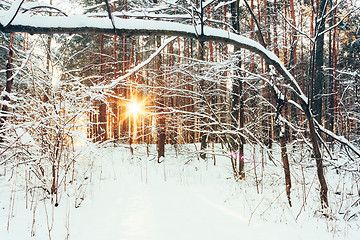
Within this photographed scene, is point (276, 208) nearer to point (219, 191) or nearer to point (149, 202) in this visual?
point (219, 191)

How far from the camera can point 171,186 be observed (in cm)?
454

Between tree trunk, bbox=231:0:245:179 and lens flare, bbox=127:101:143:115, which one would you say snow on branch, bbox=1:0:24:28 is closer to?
lens flare, bbox=127:101:143:115

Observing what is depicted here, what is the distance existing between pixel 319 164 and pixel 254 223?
1117 mm

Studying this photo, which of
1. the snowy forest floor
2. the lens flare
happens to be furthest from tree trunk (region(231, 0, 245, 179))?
the lens flare

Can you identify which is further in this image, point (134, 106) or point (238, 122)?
point (238, 122)

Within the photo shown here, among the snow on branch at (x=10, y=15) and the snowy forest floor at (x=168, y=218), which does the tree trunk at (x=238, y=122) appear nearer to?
the snowy forest floor at (x=168, y=218)

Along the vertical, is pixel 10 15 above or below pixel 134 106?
above

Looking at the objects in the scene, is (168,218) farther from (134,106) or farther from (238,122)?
(238,122)

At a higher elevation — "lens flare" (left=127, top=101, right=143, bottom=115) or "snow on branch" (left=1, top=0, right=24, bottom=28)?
"snow on branch" (left=1, top=0, right=24, bottom=28)

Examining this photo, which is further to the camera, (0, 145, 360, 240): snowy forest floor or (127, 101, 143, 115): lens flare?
(127, 101, 143, 115): lens flare

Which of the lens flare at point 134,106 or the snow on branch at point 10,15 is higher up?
the snow on branch at point 10,15

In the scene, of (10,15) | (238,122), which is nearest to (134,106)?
(10,15)

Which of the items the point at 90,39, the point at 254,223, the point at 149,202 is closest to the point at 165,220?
the point at 149,202

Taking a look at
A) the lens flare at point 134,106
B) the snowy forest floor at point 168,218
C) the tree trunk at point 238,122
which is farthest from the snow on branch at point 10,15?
the tree trunk at point 238,122
